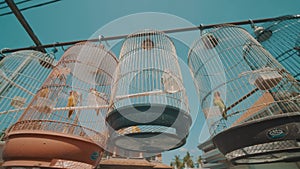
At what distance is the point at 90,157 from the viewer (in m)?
0.68

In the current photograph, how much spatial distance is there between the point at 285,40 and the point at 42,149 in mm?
1912

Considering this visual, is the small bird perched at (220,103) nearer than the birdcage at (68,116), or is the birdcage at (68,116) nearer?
the birdcage at (68,116)

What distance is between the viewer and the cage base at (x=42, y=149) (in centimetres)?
57

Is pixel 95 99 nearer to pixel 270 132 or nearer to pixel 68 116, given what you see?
pixel 68 116

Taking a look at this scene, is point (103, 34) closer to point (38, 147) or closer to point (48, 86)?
point (48, 86)

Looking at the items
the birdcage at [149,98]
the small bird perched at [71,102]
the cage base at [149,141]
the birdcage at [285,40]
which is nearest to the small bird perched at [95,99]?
the small bird perched at [71,102]

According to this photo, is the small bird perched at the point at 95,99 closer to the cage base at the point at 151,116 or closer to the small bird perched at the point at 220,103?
the cage base at the point at 151,116

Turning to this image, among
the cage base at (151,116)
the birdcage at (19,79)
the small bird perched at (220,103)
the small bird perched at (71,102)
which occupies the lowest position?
the cage base at (151,116)

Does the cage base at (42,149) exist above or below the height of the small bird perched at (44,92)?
below

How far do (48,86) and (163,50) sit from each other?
3.12 feet

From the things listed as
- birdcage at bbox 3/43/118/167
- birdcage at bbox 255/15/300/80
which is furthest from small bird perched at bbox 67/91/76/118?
birdcage at bbox 255/15/300/80

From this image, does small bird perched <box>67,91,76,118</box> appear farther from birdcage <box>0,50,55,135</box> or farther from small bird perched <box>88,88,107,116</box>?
birdcage <box>0,50,55,135</box>

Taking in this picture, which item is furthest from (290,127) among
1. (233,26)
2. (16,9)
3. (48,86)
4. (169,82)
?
(16,9)

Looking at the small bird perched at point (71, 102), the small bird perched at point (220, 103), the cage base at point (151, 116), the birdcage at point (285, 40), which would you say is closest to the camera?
the cage base at point (151, 116)
